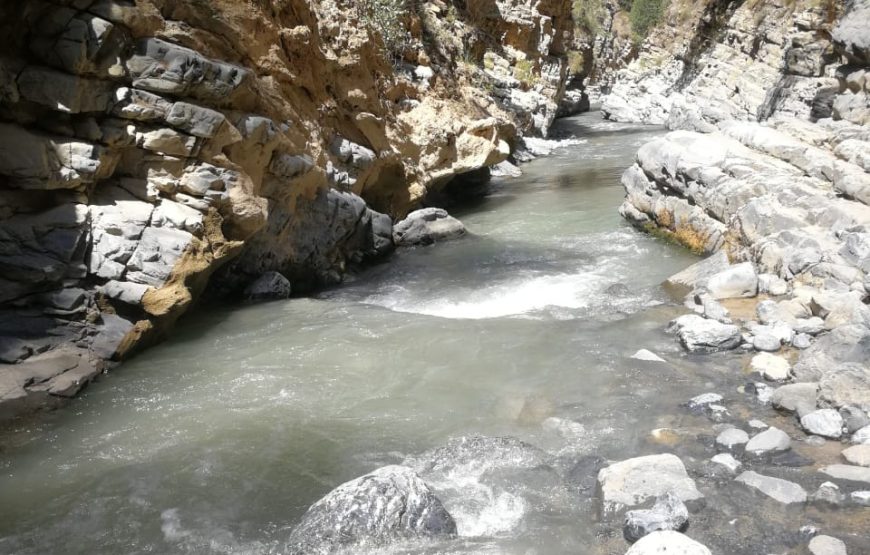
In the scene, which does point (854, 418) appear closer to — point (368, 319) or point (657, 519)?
point (657, 519)

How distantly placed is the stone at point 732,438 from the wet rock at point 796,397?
2.09 ft

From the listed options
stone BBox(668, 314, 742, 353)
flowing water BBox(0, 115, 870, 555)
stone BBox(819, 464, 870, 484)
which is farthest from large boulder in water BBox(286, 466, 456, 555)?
stone BBox(668, 314, 742, 353)

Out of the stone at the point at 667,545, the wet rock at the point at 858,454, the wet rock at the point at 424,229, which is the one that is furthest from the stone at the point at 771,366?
the wet rock at the point at 424,229

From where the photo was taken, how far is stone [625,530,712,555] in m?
3.88

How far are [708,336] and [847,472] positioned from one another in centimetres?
279

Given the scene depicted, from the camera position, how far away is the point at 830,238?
892 centimetres

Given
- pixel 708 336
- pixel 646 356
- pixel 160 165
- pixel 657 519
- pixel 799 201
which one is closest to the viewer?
pixel 657 519

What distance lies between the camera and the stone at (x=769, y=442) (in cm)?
523

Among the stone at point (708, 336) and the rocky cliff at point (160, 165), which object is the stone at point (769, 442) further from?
the rocky cliff at point (160, 165)

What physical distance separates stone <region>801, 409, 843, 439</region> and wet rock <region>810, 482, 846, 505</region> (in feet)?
2.49

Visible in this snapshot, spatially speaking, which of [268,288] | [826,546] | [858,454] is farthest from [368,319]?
[826,546]

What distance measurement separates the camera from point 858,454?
496 cm

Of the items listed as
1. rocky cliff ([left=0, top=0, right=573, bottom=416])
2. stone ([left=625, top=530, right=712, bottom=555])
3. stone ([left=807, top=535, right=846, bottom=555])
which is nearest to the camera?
stone ([left=625, top=530, right=712, bottom=555])

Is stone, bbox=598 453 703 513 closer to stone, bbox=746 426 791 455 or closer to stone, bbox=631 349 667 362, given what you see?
stone, bbox=746 426 791 455
